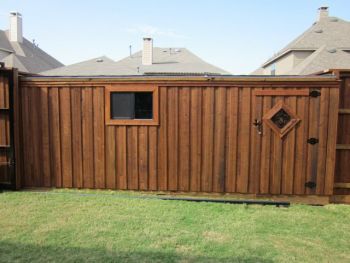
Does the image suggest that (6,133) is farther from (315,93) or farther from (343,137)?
(343,137)

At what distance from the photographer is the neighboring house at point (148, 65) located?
1530 centimetres

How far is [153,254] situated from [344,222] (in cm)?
279

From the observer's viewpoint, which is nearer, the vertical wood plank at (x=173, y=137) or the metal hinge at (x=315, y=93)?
the metal hinge at (x=315, y=93)

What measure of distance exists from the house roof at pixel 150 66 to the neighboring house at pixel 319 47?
14.5 feet

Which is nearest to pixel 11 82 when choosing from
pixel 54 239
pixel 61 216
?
pixel 61 216

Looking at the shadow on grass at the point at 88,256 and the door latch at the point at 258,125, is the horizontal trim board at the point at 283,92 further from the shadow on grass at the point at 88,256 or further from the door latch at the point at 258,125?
the shadow on grass at the point at 88,256

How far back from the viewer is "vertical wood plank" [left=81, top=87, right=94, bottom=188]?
5.21 m

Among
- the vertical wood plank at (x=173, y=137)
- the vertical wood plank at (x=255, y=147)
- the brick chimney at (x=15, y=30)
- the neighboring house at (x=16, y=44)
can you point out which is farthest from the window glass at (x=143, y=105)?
the brick chimney at (x=15, y=30)

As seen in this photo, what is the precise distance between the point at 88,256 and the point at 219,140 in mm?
2830

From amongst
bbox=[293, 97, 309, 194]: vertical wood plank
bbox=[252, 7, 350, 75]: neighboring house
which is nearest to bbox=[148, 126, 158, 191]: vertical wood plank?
bbox=[293, 97, 309, 194]: vertical wood plank

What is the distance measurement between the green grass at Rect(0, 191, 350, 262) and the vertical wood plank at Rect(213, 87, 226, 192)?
50 centimetres

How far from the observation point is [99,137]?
5250 mm

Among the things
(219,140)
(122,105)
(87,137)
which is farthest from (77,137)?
(219,140)

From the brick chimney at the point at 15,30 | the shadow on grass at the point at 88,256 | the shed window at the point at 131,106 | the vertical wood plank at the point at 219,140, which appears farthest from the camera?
the brick chimney at the point at 15,30
